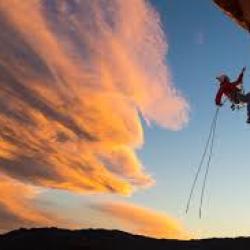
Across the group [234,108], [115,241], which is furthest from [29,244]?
[234,108]

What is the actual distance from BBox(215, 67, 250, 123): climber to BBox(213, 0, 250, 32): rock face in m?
1.46

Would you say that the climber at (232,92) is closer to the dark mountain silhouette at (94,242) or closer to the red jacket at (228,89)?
the red jacket at (228,89)

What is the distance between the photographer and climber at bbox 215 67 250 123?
19792 millimetres

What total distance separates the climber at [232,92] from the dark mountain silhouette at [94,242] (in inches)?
2214

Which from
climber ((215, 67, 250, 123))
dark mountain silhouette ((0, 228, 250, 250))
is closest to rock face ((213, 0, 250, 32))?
climber ((215, 67, 250, 123))

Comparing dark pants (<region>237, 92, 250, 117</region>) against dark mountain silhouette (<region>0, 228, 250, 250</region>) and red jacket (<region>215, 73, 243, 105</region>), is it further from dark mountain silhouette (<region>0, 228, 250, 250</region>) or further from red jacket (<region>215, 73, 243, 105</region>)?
dark mountain silhouette (<region>0, 228, 250, 250</region>)

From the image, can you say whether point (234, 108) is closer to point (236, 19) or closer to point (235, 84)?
point (235, 84)

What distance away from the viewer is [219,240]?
77.4m

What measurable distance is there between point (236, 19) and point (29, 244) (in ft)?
200

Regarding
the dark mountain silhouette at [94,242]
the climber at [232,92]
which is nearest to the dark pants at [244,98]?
the climber at [232,92]

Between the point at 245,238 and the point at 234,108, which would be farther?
the point at 245,238

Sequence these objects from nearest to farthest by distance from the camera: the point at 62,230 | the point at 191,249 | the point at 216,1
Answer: the point at 216,1
the point at 191,249
the point at 62,230

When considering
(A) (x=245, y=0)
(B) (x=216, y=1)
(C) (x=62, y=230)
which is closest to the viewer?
(A) (x=245, y=0)

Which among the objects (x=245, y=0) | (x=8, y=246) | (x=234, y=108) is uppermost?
(x=8, y=246)
